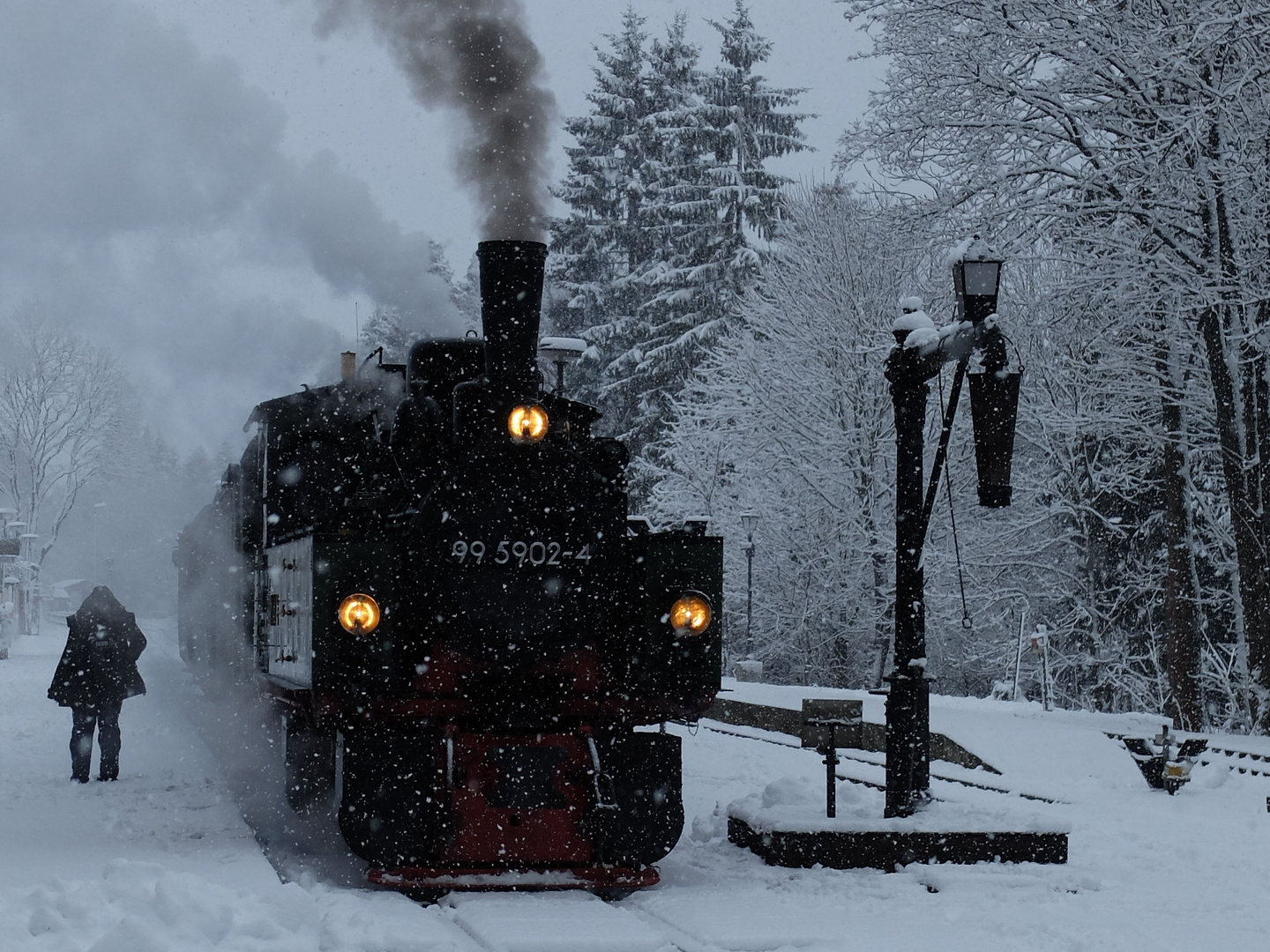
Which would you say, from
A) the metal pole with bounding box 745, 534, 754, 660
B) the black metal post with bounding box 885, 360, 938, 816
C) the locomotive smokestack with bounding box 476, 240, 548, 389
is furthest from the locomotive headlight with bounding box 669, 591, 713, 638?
the metal pole with bounding box 745, 534, 754, 660

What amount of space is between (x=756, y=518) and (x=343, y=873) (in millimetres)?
21440

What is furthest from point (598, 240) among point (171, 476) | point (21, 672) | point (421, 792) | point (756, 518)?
point (171, 476)

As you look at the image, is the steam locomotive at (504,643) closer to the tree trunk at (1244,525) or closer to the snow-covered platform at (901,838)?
the snow-covered platform at (901,838)

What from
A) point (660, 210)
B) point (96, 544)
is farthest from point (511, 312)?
point (96, 544)

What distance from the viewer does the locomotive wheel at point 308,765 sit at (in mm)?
9430

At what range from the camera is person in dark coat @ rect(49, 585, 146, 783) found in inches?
510

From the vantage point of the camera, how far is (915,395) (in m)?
9.86

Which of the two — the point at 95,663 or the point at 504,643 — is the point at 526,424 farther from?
the point at 95,663

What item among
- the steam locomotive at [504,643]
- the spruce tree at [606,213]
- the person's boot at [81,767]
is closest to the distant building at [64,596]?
the spruce tree at [606,213]

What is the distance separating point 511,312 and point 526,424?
24.4 inches

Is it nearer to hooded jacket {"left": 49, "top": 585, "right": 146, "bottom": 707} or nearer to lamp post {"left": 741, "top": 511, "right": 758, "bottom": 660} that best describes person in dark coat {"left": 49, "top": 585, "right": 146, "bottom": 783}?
hooded jacket {"left": 49, "top": 585, "right": 146, "bottom": 707}

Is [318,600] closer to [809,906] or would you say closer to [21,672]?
[809,906]

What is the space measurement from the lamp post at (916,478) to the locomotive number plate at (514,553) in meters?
2.38

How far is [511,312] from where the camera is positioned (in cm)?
838
